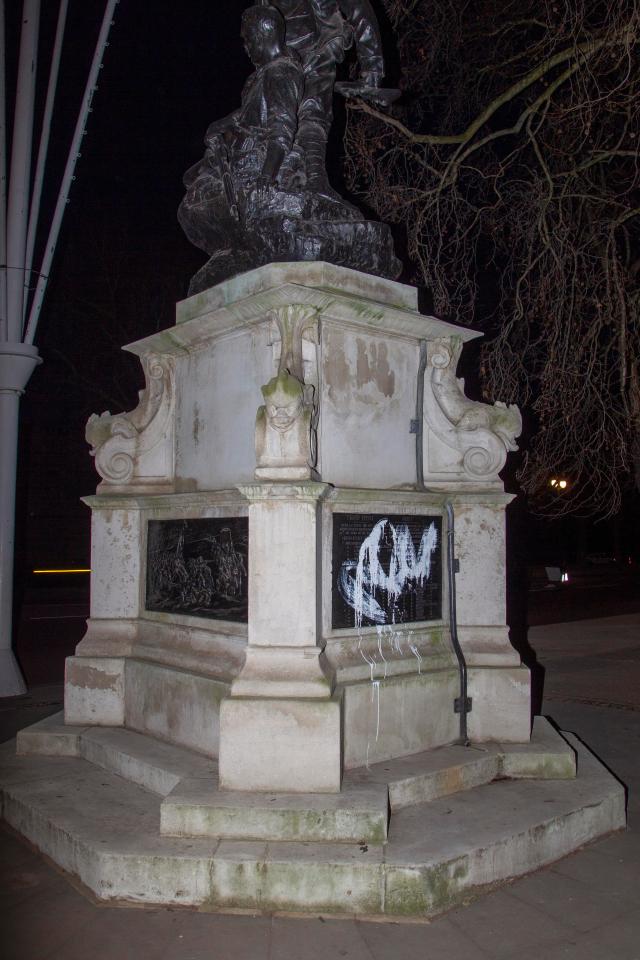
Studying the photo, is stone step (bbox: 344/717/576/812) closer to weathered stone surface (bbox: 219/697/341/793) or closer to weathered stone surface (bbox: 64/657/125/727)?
weathered stone surface (bbox: 219/697/341/793)

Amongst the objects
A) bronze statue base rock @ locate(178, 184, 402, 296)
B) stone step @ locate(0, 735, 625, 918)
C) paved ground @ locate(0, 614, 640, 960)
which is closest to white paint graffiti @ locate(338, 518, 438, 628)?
stone step @ locate(0, 735, 625, 918)

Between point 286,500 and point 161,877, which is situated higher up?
point 286,500

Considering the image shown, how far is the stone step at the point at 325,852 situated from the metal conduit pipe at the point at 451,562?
589 mm

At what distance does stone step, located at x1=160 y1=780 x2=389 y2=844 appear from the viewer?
3822 millimetres

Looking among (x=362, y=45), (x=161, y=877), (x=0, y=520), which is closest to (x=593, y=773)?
(x=161, y=877)

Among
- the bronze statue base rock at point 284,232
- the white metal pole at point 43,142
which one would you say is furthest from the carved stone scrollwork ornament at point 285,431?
the white metal pole at point 43,142

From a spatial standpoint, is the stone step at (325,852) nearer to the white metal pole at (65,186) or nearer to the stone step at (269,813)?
the stone step at (269,813)

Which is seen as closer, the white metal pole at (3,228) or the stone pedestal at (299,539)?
the stone pedestal at (299,539)

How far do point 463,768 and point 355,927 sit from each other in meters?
1.36

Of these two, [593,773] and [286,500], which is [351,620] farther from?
[593,773]

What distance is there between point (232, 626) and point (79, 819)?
1.35 m

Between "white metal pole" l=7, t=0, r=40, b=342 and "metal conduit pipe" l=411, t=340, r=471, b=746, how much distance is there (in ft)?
20.2

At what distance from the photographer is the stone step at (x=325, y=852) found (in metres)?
3.58

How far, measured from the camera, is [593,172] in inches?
394
